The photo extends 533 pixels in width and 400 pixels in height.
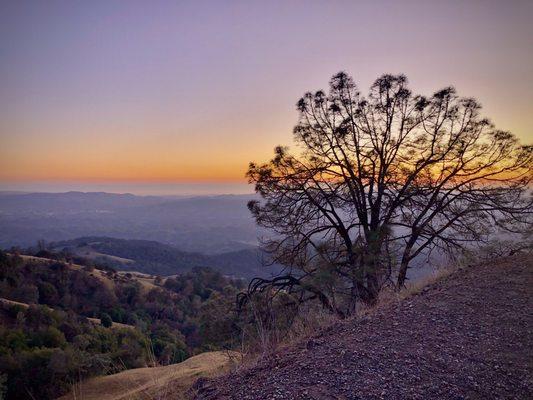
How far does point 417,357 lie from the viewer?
366 centimetres

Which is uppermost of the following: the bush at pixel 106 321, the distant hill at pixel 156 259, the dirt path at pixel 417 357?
the dirt path at pixel 417 357

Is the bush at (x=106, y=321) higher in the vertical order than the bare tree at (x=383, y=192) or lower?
lower

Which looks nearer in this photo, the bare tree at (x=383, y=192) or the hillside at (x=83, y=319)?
the bare tree at (x=383, y=192)

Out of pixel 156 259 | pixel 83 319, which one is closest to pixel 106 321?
pixel 83 319

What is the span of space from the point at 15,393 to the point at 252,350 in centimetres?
2126

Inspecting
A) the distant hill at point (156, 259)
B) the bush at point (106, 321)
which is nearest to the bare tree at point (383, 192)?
the bush at point (106, 321)

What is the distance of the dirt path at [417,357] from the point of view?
3.19 meters

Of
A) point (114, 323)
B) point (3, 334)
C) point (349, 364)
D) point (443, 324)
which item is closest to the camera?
point (349, 364)

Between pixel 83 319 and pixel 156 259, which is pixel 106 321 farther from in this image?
pixel 156 259

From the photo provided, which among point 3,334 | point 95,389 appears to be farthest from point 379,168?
point 3,334

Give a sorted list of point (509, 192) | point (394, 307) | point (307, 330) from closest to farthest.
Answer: point (394, 307), point (307, 330), point (509, 192)

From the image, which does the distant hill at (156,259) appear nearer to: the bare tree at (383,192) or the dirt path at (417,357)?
the bare tree at (383,192)

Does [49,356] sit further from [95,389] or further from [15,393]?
[95,389]

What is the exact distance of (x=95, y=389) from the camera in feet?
51.4
